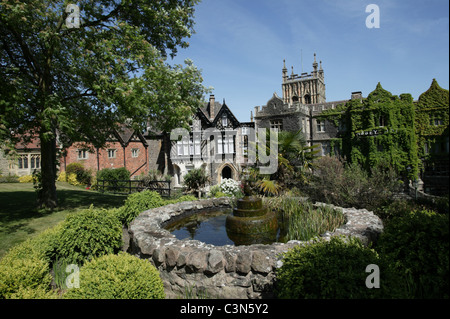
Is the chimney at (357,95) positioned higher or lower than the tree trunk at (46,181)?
higher

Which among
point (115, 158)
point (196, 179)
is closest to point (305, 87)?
point (115, 158)

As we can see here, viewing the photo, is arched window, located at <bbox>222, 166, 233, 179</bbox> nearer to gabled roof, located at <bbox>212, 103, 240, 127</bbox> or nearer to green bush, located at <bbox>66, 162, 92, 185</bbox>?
gabled roof, located at <bbox>212, 103, 240, 127</bbox>

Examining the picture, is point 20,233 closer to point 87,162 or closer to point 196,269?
point 196,269

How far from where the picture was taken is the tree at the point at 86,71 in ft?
32.2

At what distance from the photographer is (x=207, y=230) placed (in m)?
7.98

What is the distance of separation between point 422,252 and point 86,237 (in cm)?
676

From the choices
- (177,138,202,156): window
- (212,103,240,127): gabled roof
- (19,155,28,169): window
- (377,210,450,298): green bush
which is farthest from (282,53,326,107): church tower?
(377,210,450,298): green bush

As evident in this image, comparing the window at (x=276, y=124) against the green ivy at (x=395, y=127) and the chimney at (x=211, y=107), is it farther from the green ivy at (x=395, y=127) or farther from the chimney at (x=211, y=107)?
the chimney at (x=211, y=107)

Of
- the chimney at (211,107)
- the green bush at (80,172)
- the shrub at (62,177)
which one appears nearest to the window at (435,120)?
the chimney at (211,107)

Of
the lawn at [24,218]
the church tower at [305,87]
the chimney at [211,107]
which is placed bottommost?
the lawn at [24,218]

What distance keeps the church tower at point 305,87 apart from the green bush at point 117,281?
223 feet

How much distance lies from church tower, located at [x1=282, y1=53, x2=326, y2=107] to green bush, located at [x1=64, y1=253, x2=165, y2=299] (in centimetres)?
6802
